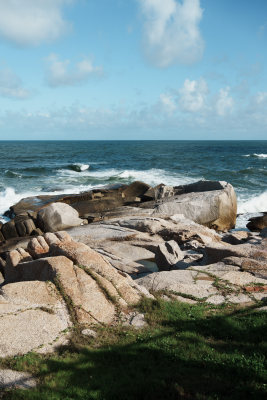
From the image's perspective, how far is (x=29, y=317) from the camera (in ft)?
28.7

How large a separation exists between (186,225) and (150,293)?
9405mm

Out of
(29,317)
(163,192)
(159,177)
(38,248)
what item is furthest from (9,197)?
(29,317)

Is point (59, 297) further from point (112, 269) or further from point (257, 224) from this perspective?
point (257, 224)

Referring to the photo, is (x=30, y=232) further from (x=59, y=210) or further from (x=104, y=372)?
(x=104, y=372)

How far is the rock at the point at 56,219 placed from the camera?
22.3 meters

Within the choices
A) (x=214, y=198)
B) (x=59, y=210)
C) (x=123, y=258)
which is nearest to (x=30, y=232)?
(x=59, y=210)

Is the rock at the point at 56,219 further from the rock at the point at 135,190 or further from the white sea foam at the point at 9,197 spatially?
the white sea foam at the point at 9,197

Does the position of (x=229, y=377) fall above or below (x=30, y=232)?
above

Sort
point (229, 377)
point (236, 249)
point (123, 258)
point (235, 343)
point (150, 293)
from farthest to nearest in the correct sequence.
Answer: point (123, 258), point (236, 249), point (150, 293), point (235, 343), point (229, 377)

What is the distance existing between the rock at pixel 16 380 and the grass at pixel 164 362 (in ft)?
0.46

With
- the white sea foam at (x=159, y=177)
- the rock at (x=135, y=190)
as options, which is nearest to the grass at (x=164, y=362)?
the rock at (x=135, y=190)

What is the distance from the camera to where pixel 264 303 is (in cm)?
983

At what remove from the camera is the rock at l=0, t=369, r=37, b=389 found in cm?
654

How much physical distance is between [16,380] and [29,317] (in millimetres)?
2142
